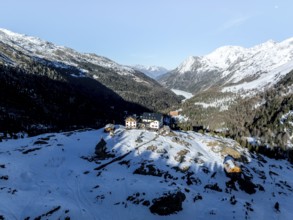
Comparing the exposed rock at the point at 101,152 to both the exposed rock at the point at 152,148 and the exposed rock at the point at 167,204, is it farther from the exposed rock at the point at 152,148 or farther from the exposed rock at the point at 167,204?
the exposed rock at the point at 167,204

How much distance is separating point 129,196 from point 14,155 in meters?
40.4

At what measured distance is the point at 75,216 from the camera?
49.4 m

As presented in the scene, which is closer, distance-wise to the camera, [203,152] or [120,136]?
[203,152]

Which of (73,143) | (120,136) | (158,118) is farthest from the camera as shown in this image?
(158,118)

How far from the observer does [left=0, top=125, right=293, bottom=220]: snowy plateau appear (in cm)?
5500

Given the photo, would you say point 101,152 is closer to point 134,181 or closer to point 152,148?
point 152,148

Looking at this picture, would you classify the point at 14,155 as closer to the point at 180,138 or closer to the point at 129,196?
the point at 129,196

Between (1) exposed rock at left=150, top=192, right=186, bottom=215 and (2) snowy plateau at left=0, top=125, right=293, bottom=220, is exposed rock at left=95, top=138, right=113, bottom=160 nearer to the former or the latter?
(2) snowy plateau at left=0, top=125, right=293, bottom=220

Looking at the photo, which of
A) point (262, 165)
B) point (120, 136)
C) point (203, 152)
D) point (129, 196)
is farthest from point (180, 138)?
point (129, 196)

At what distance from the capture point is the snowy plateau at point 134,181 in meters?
55.0

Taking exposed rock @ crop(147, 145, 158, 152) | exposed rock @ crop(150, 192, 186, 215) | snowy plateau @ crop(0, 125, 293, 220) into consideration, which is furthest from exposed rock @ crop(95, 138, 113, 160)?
exposed rock @ crop(150, 192, 186, 215)

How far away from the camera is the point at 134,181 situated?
68.4 meters

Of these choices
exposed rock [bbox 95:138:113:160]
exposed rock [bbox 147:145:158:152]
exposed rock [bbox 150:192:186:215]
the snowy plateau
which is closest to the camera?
the snowy plateau

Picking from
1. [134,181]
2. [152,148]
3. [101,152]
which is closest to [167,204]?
[134,181]
